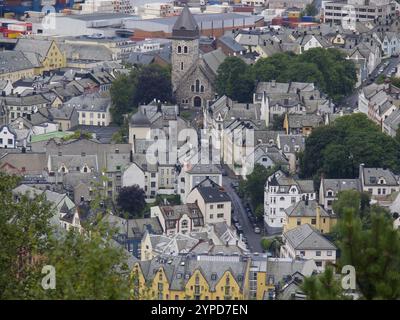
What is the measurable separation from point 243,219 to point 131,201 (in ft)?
9.48

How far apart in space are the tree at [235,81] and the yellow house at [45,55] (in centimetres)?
1243

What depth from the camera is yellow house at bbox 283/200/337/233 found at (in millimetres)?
34406

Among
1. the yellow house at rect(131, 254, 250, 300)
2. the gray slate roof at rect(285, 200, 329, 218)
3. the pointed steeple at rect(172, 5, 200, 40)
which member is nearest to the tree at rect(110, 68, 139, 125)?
the pointed steeple at rect(172, 5, 200, 40)

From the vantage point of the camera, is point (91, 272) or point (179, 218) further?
point (179, 218)

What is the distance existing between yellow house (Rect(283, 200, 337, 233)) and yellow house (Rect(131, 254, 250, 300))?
6015mm

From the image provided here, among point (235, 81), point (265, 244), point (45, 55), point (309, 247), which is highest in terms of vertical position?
point (45, 55)

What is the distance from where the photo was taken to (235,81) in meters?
50.5

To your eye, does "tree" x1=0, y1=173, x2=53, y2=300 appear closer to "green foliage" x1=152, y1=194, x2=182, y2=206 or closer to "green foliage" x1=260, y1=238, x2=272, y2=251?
"green foliage" x1=260, y1=238, x2=272, y2=251

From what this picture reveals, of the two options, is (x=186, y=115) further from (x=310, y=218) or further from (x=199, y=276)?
(x=199, y=276)

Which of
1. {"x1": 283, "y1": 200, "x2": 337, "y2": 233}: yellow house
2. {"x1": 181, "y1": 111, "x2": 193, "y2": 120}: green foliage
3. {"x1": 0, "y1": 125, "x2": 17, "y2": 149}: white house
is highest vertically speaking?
{"x1": 181, "y1": 111, "x2": 193, "y2": 120}: green foliage

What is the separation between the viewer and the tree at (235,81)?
5041 centimetres

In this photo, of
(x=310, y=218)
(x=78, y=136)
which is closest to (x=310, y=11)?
(x=78, y=136)

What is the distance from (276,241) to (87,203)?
5.52 meters
